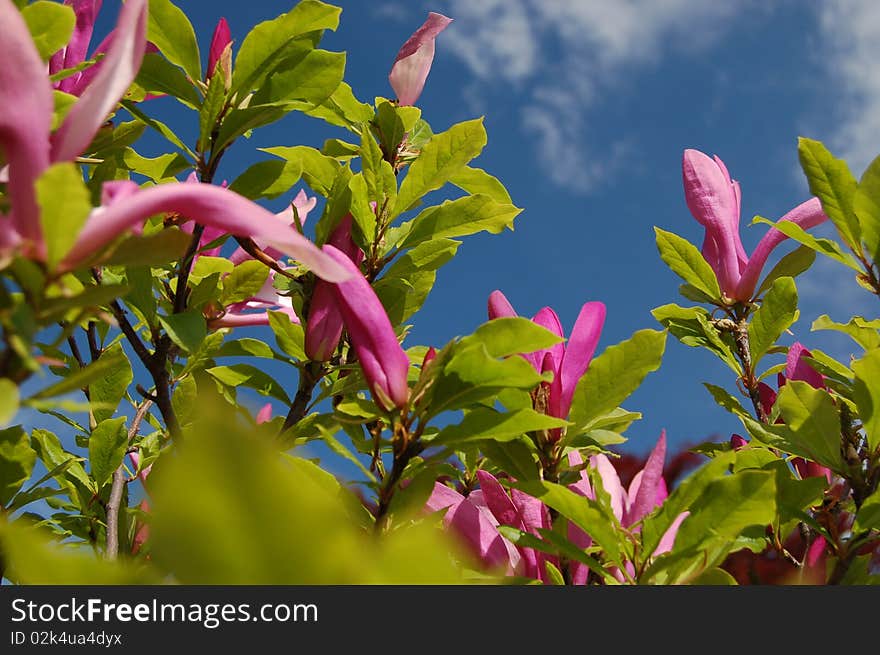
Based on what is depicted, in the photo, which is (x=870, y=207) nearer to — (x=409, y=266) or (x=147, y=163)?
(x=409, y=266)

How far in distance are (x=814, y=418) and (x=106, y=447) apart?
1.67 meters

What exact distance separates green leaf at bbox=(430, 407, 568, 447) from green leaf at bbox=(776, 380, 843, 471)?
0.55 meters

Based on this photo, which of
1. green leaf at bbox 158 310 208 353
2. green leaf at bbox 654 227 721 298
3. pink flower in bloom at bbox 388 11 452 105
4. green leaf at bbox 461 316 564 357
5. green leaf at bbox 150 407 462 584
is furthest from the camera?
green leaf at bbox 654 227 721 298

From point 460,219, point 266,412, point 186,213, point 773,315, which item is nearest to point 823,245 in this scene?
point 773,315

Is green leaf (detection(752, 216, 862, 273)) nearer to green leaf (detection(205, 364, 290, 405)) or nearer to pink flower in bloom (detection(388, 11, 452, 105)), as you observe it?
pink flower in bloom (detection(388, 11, 452, 105))

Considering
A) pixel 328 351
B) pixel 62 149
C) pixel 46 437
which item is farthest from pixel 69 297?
pixel 46 437

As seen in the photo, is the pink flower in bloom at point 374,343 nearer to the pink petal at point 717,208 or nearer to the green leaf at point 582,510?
the green leaf at point 582,510

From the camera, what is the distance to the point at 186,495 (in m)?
0.34

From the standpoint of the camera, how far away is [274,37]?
1.32 meters

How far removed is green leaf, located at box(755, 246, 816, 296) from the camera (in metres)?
2.02

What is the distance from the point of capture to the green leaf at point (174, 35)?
1.37m

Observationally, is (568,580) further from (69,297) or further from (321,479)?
(69,297)

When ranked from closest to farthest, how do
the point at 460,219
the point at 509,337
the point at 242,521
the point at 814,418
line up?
the point at 242,521 < the point at 509,337 < the point at 814,418 < the point at 460,219

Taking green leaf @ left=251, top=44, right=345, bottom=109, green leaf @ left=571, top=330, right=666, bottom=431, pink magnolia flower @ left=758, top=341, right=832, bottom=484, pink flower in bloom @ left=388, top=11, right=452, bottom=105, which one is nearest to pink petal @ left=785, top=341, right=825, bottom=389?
pink magnolia flower @ left=758, top=341, right=832, bottom=484
